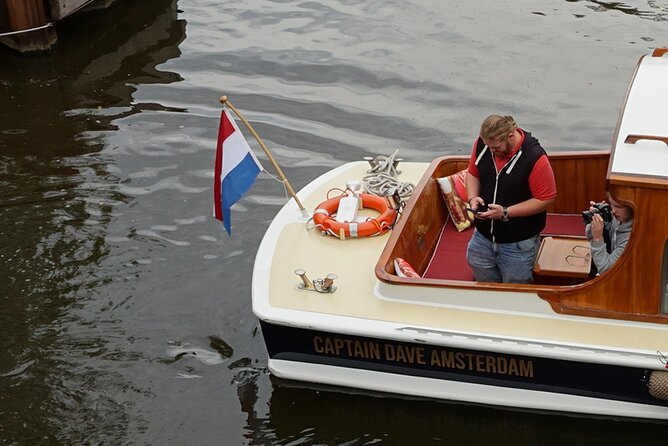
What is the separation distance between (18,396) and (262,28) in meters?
9.26

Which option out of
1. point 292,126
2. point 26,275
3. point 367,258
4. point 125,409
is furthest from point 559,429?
point 292,126

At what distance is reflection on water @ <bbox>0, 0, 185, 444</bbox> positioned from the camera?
7.61m

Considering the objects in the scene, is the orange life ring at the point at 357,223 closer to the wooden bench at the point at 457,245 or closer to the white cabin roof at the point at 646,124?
the wooden bench at the point at 457,245

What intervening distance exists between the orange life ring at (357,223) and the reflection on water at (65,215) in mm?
2103

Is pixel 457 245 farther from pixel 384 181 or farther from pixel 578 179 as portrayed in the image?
pixel 578 179

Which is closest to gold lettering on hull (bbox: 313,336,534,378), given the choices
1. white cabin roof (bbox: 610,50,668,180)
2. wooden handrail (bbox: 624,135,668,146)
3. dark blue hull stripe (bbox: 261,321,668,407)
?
dark blue hull stripe (bbox: 261,321,668,407)

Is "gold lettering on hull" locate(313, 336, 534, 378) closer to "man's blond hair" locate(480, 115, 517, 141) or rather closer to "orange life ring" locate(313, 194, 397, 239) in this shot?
Answer: "orange life ring" locate(313, 194, 397, 239)

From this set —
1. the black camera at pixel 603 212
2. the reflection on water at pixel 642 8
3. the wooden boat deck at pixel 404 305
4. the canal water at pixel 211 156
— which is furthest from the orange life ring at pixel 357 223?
the reflection on water at pixel 642 8

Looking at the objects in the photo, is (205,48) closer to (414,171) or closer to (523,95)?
(523,95)

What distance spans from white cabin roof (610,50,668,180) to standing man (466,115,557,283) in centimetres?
56

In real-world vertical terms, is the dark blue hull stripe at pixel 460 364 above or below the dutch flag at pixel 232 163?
below

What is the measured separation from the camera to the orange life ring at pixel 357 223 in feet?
25.6

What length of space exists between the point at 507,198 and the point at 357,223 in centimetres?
156

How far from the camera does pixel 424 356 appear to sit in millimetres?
6863
